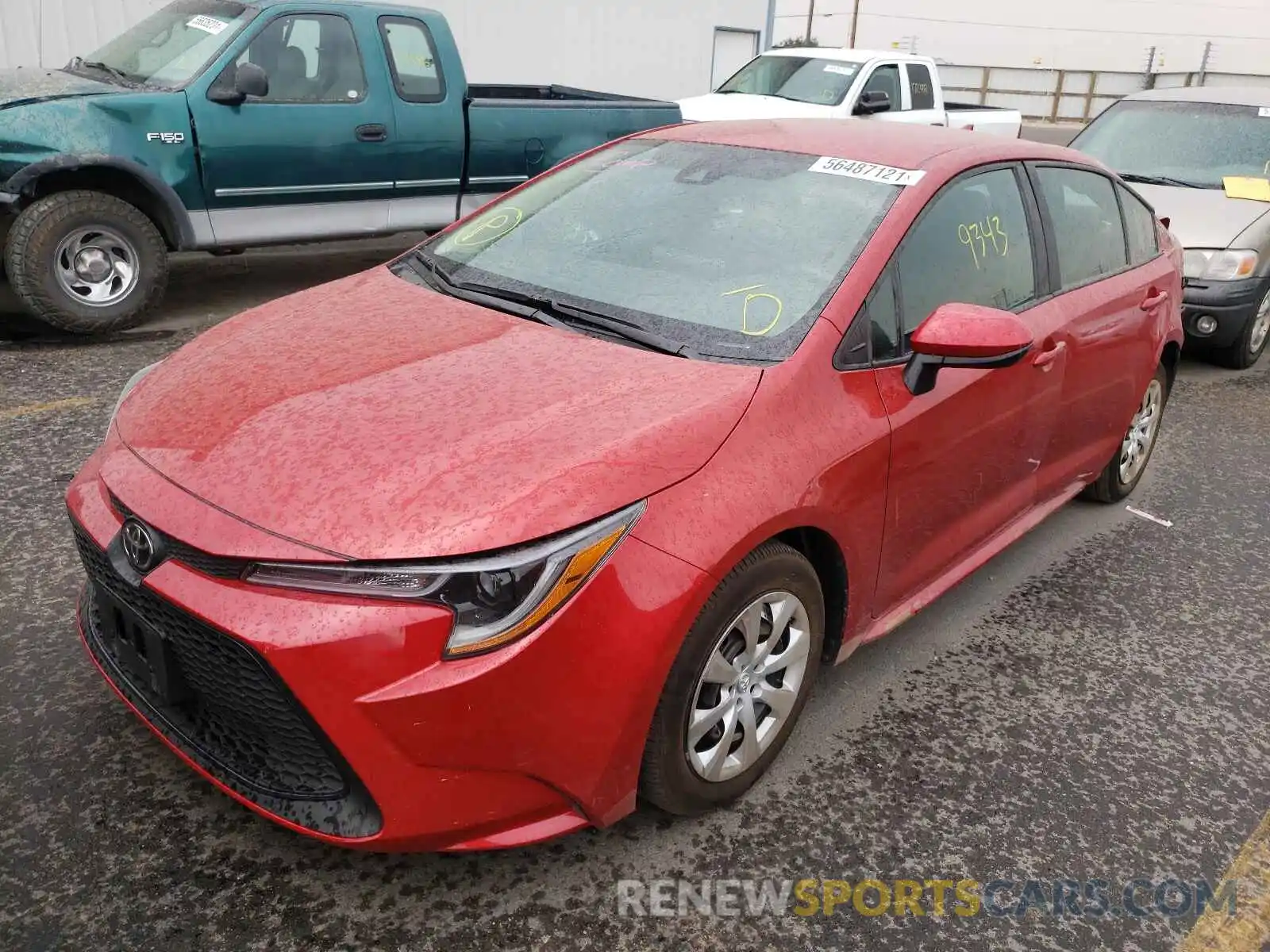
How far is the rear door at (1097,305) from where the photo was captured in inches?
136

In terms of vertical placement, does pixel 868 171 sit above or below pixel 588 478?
above

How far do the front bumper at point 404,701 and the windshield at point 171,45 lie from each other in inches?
192

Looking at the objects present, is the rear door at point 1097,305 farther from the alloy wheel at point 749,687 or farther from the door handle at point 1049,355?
the alloy wheel at point 749,687

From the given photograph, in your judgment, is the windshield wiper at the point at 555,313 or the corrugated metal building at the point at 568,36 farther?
the corrugated metal building at the point at 568,36

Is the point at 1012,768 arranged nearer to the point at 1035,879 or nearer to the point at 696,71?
the point at 1035,879

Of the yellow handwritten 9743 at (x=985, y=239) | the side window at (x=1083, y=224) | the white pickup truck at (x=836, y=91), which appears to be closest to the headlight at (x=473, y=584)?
the yellow handwritten 9743 at (x=985, y=239)

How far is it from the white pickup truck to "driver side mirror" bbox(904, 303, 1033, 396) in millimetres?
8171

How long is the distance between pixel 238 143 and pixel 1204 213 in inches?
237

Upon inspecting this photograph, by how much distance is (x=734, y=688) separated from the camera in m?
2.37

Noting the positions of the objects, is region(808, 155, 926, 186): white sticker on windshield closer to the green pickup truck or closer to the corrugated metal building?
the green pickup truck

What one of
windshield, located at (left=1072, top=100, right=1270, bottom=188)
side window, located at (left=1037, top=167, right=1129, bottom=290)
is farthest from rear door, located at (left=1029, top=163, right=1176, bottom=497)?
windshield, located at (left=1072, top=100, right=1270, bottom=188)

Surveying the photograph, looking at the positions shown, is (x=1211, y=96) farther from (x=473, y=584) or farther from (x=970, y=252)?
(x=473, y=584)

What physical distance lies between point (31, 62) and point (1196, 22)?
4165 cm

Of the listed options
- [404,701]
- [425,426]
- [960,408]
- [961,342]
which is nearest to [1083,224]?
[960,408]
